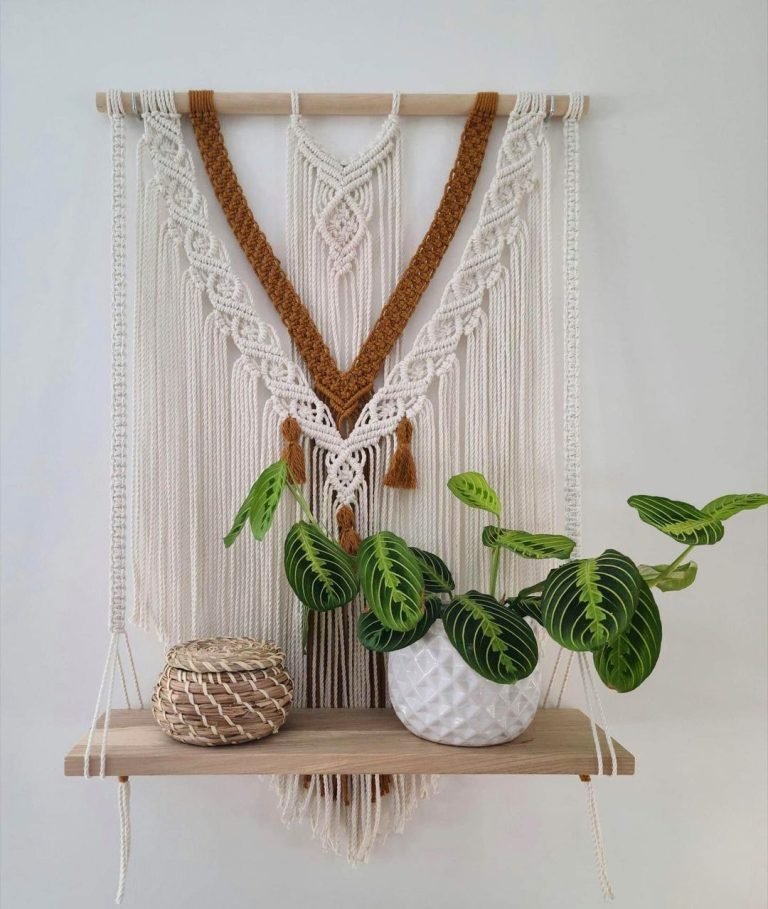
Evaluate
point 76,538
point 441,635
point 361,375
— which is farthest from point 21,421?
point 441,635

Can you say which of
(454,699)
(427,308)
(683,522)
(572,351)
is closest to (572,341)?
(572,351)

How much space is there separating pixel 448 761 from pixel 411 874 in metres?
0.35

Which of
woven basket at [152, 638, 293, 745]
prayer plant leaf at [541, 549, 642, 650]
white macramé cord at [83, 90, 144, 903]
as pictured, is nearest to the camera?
prayer plant leaf at [541, 549, 642, 650]

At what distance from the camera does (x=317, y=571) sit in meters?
0.85

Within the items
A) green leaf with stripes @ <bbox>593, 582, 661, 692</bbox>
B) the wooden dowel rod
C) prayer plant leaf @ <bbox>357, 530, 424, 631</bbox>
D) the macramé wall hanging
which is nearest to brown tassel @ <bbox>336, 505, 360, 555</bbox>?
the macramé wall hanging

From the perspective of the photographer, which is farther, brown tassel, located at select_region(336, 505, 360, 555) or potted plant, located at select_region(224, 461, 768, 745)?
brown tassel, located at select_region(336, 505, 360, 555)

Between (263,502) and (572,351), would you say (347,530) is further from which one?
(572,351)

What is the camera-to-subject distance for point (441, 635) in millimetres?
861

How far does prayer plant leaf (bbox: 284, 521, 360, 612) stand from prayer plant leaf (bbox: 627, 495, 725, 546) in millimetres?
367

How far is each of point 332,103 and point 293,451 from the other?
498mm

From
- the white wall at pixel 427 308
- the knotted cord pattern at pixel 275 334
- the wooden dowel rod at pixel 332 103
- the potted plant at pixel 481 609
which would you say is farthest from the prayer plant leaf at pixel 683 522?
the wooden dowel rod at pixel 332 103

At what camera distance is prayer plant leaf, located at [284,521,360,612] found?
85 cm

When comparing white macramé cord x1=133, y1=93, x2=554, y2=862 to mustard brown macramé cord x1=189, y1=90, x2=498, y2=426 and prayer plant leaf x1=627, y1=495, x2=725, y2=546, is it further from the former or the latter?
prayer plant leaf x1=627, y1=495, x2=725, y2=546

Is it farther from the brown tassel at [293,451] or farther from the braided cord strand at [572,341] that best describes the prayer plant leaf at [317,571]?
the braided cord strand at [572,341]
